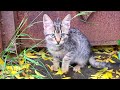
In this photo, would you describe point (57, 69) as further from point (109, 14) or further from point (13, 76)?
point (109, 14)

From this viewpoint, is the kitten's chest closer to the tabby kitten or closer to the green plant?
the tabby kitten

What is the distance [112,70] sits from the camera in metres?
4.11

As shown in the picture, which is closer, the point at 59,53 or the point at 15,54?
the point at 59,53

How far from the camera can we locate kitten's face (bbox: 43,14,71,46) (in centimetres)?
381

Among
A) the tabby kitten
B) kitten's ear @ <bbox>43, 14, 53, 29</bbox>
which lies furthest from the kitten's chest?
kitten's ear @ <bbox>43, 14, 53, 29</bbox>

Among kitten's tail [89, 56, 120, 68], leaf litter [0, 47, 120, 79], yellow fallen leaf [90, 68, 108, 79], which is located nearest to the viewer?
leaf litter [0, 47, 120, 79]

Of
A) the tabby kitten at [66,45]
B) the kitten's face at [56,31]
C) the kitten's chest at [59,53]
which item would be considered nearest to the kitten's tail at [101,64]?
the tabby kitten at [66,45]

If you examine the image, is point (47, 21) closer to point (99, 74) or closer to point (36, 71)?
point (36, 71)

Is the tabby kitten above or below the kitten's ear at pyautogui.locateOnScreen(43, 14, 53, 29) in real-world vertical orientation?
below

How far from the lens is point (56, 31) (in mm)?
3807

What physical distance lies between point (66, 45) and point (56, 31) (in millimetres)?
313

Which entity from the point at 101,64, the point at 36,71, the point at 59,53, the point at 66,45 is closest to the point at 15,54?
the point at 36,71
